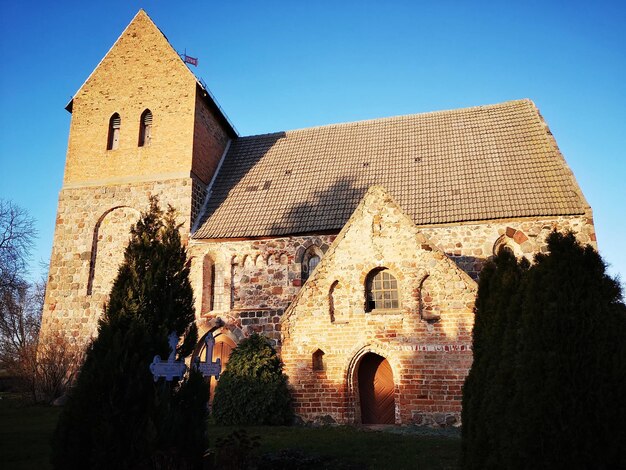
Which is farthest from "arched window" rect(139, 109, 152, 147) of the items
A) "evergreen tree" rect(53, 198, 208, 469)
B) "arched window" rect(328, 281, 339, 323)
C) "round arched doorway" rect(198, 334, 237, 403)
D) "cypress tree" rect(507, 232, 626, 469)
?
"cypress tree" rect(507, 232, 626, 469)

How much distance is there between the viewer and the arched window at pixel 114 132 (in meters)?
18.8

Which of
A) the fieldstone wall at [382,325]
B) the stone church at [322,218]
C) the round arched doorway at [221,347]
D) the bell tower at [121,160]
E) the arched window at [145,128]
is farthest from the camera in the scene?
the arched window at [145,128]

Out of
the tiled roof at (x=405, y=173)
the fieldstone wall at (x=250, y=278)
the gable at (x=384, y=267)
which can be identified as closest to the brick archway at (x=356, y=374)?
the gable at (x=384, y=267)

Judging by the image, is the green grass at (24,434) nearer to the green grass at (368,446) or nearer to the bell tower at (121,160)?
the bell tower at (121,160)

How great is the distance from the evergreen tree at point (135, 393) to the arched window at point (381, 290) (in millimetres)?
5421

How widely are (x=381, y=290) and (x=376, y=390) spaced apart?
2.61 m

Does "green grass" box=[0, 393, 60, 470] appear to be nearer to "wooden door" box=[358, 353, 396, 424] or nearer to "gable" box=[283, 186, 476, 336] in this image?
"gable" box=[283, 186, 476, 336]

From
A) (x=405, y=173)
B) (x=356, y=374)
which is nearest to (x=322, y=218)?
(x=405, y=173)

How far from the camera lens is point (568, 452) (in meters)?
4.20

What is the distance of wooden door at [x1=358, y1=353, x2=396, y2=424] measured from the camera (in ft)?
40.4

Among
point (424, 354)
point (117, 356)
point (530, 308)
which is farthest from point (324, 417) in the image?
point (530, 308)

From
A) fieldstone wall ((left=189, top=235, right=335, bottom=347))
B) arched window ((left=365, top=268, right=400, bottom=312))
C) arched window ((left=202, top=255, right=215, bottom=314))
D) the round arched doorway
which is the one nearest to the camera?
arched window ((left=365, top=268, right=400, bottom=312))

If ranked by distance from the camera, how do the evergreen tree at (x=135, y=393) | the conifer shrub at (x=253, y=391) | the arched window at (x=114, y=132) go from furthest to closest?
1. the arched window at (x=114, y=132)
2. the conifer shrub at (x=253, y=391)
3. the evergreen tree at (x=135, y=393)

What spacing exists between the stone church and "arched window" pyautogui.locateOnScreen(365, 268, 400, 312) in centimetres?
4
